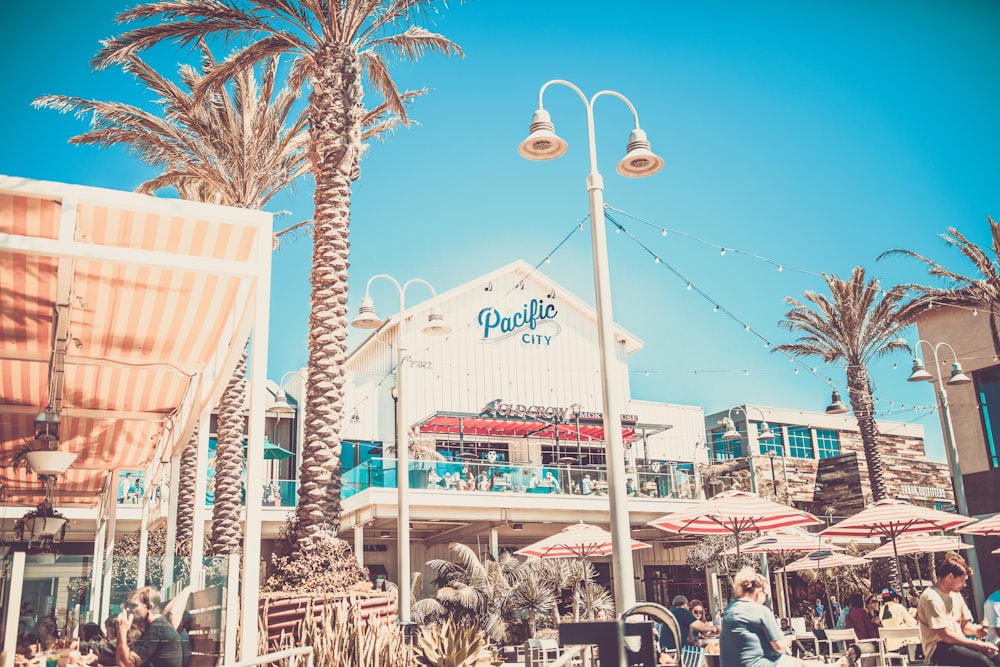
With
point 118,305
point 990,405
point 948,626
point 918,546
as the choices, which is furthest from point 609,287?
point 990,405

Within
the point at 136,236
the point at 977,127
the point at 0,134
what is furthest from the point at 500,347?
the point at 0,134

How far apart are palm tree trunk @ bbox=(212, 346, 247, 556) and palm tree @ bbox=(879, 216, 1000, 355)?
20.5m

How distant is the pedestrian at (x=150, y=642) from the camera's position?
6.32m

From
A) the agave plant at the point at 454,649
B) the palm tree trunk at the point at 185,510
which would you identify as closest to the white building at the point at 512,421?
the palm tree trunk at the point at 185,510

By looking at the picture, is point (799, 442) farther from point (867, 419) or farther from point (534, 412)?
point (534, 412)

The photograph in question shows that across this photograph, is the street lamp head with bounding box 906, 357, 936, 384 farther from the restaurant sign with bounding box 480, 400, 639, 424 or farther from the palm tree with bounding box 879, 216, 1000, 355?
the restaurant sign with bounding box 480, 400, 639, 424

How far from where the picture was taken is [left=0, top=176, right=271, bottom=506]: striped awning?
6.13 metres

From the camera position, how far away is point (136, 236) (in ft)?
21.8

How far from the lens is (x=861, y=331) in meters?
28.2

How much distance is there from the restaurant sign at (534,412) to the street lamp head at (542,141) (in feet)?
70.2

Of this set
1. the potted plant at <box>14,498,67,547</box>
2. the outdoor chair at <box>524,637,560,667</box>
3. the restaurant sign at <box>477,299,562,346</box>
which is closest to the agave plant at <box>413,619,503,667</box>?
the outdoor chair at <box>524,637,560,667</box>

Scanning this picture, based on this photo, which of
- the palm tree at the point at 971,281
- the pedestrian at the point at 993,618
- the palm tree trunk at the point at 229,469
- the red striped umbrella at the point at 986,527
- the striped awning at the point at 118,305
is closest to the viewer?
the striped awning at the point at 118,305

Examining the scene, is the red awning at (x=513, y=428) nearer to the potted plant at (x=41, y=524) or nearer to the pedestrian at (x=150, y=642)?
the potted plant at (x=41, y=524)

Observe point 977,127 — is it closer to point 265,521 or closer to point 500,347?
point 500,347
